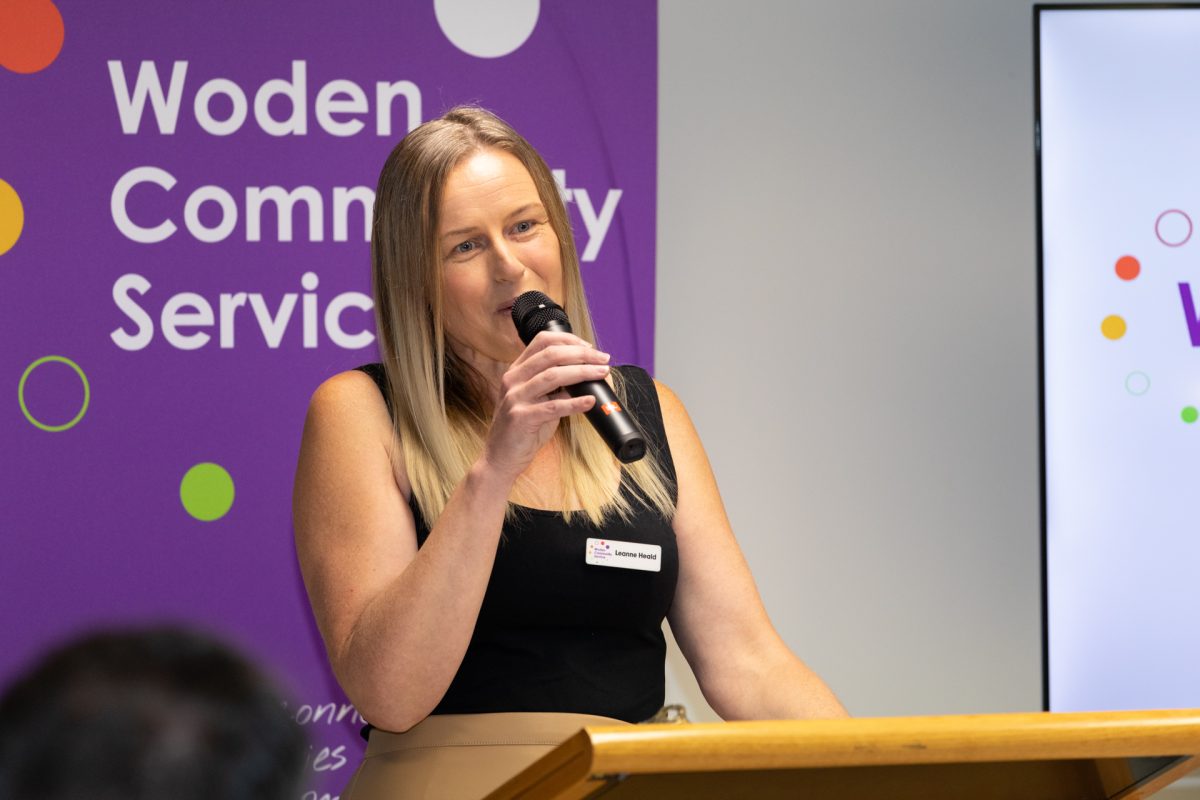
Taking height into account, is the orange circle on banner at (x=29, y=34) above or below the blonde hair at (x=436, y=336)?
above

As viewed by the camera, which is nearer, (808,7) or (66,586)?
(66,586)

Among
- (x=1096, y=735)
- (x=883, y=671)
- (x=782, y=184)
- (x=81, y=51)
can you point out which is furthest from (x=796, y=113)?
(x=1096, y=735)

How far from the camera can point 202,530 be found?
9.42 feet

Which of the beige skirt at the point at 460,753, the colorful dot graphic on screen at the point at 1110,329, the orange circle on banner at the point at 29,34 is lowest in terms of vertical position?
the beige skirt at the point at 460,753

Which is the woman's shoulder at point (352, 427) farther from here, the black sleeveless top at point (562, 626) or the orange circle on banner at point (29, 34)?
the orange circle on banner at point (29, 34)

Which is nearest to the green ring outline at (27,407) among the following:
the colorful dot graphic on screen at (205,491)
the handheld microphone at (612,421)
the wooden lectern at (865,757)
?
the colorful dot graphic on screen at (205,491)

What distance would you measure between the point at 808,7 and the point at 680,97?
1.24 feet

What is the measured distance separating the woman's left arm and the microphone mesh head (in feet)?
1.26

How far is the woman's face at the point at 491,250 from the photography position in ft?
5.95

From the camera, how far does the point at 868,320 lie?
3260mm

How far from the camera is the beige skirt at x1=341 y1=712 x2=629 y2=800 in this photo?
1.67m

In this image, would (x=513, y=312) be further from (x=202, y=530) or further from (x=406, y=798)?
(x=202, y=530)

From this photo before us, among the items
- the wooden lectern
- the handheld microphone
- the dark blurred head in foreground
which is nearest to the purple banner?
the handheld microphone

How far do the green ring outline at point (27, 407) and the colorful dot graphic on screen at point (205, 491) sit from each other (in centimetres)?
26
